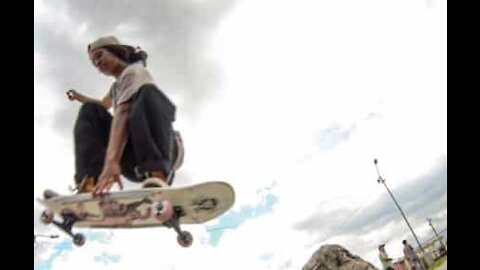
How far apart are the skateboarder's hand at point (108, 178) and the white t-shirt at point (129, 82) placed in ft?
1.77

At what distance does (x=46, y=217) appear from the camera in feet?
12.4

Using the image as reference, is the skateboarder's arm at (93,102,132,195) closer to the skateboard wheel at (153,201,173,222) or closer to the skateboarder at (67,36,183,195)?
the skateboarder at (67,36,183,195)

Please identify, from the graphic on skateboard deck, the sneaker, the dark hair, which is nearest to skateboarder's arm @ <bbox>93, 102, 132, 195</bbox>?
the graphic on skateboard deck

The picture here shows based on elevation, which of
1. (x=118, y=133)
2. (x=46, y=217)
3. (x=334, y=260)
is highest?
(x=334, y=260)

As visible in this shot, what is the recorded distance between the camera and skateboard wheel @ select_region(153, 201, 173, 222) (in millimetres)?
3515

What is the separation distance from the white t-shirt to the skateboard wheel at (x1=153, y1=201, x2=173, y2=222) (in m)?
0.97

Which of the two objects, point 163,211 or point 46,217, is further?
point 46,217

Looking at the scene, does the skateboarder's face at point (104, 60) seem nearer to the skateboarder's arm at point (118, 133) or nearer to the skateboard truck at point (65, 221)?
the skateboarder's arm at point (118, 133)

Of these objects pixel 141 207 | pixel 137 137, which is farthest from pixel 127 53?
pixel 141 207

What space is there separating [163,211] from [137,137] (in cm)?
66

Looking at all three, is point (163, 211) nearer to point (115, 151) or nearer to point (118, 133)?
point (115, 151)
